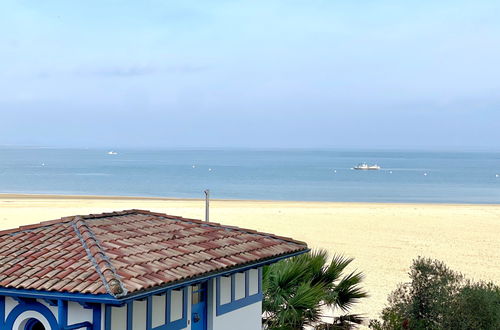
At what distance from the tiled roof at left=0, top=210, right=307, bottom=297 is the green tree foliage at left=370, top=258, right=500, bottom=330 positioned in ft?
7.54

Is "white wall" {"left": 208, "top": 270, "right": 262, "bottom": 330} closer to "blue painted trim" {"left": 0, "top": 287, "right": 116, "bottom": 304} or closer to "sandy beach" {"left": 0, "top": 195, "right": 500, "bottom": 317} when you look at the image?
"blue painted trim" {"left": 0, "top": 287, "right": 116, "bottom": 304}

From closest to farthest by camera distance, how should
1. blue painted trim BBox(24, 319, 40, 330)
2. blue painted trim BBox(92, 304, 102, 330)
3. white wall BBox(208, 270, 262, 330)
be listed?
blue painted trim BBox(92, 304, 102, 330) < blue painted trim BBox(24, 319, 40, 330) < white wall BBox(208, 270, 262, 330)

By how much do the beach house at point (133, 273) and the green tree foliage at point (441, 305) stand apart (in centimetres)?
224

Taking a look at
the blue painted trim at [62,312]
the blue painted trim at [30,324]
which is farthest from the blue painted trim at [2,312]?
the blue painted trim at [62,312]

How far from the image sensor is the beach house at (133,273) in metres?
7.19

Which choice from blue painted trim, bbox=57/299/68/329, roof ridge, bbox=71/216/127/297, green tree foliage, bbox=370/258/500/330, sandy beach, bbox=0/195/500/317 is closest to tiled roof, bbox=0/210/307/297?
roof ridge, bbox=71/216/127/297

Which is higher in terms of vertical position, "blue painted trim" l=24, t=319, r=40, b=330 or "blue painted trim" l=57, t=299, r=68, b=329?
"blue painted trim" l=57, t=299, r=68, b=329

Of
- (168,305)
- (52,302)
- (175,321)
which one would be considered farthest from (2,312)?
(175,321)

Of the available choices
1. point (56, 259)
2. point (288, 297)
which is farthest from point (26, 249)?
point (288, 297)

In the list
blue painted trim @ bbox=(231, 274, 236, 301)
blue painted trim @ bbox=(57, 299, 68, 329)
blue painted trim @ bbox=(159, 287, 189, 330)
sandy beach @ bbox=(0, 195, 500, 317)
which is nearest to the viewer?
blue painted trim @ bbox=(57, 299, 68, 329)

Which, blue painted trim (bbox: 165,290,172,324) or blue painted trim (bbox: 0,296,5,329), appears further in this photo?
blue painted trim (bbox: 165,290,172,324)

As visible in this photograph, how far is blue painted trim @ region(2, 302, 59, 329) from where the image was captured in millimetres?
7434

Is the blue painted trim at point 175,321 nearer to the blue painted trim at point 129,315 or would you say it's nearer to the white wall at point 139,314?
the white wall at point 139,314

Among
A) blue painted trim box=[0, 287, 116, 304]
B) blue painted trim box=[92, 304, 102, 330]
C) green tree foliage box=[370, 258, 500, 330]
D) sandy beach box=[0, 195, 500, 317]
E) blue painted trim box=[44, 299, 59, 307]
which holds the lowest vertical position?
sandy beach box=[0, 195, 500, 317]
